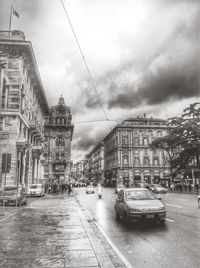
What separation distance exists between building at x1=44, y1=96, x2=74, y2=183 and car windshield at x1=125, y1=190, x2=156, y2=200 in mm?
52781

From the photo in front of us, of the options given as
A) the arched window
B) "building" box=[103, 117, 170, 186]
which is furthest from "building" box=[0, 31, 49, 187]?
"building" box=[103, 117, 170, 186]

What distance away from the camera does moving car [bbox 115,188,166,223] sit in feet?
33.6

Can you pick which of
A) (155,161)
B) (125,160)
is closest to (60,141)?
(125,160)

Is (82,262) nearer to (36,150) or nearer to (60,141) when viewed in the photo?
(36,150)

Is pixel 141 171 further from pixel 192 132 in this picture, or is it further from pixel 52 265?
pixel 52 265

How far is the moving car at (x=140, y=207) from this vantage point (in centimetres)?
1024

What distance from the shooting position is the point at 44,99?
50.1m

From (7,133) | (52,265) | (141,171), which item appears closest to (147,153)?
(141,171)

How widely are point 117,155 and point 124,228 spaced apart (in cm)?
7445

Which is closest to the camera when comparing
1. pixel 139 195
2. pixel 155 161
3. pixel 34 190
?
pixel 139 195

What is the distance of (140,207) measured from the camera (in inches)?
408

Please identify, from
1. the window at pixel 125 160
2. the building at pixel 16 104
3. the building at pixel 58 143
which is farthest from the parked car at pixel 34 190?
the window at pixel 125 160

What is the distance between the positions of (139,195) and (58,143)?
59304 millimetres

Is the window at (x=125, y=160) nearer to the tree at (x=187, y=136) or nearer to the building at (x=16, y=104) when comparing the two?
the tree at (x=187, y=136)
